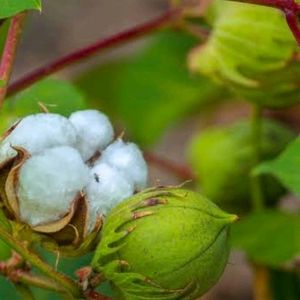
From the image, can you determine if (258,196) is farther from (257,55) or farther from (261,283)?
(257,55)

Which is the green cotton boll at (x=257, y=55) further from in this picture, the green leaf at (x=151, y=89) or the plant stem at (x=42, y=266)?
the green leaf at (x=151, y=89)

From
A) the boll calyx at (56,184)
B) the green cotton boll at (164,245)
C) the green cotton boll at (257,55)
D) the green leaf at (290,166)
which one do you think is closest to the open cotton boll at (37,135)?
the boll calyx at (56,184)

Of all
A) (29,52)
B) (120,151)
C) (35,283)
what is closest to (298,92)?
(120,151)

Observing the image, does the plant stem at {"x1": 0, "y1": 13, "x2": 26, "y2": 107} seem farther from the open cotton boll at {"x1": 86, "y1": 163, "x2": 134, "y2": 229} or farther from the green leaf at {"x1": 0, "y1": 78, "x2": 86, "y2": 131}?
the green leaf at {"x1": 0, "y1": 78, "x2": 86, "y2": 131}

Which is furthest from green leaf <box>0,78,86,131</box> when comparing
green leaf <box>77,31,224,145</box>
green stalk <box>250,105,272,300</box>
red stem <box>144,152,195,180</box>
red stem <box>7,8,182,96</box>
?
green leaf <box>77,31,224,145</box>

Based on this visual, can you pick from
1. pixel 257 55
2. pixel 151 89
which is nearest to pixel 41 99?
pixel 257 55

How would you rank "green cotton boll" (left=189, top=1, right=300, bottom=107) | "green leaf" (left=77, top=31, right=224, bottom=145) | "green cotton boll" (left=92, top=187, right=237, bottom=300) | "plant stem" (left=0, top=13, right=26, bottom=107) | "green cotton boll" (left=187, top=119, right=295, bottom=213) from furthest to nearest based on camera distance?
"green leaf" (left=77, top=31, right=224, bottom=145) < "green cotton boll" (left=187, top=119, right=295, bottom=213) < "green cotton boll" (left=189, top=1, right=300, bottom=107) < "plant stem" (left=0, top=13, right=26, bottom=107) < "green cotton boll" (left=92, top=187, right=237, bottom=300)
